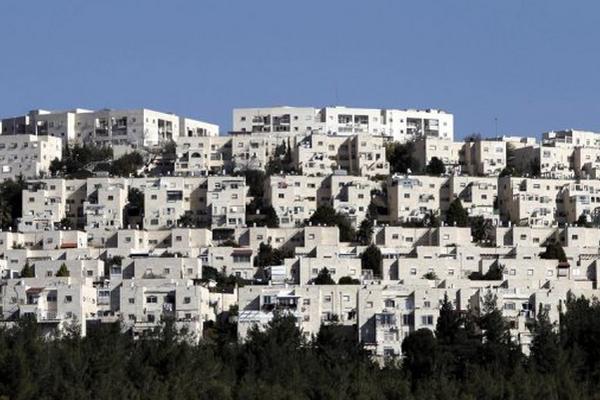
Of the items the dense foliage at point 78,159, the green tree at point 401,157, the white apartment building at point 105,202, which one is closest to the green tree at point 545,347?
the white apartment building at point 105,202

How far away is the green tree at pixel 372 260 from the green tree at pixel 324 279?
2.47m

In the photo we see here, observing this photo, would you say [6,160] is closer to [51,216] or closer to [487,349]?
[51,216]

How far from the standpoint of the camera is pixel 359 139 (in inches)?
4397

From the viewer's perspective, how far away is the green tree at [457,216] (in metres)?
103

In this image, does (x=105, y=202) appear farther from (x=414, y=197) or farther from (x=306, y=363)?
(x=306, y=363)

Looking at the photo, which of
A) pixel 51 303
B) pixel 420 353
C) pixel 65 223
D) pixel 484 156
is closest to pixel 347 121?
pixel 484 156

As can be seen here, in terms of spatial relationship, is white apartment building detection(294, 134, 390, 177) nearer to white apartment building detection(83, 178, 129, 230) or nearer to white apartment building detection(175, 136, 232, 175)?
white apartment building detection(175, 136, 232, 175)

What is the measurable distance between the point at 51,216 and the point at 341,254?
41.6 ft

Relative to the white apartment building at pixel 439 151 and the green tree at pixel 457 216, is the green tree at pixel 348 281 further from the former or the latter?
the white apartment building at pixel 439 151

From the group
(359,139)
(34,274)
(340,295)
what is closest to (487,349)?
(340,295)

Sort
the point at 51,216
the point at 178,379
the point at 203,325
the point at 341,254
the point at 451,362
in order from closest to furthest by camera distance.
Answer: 1. the point at 178,379
2. the point at 451,362
3. the point at 203,325
4. the point at 341,254
5. the point at 51,216

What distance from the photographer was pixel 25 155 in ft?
368

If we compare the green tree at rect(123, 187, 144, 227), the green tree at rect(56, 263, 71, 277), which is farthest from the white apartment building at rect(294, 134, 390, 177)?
the green tree at rect(56, 263, 71, 277)

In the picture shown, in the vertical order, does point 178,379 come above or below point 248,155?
below
